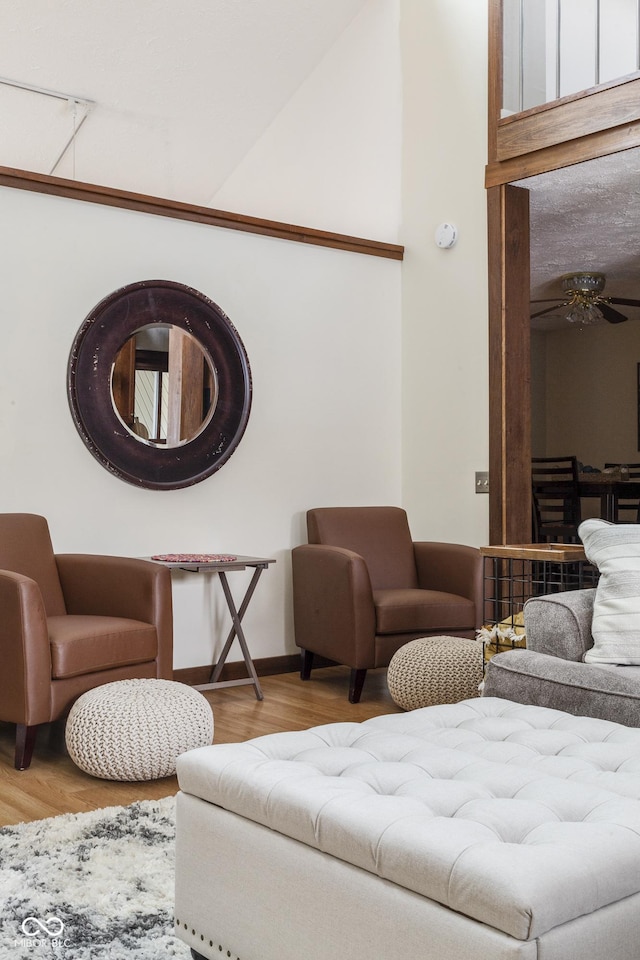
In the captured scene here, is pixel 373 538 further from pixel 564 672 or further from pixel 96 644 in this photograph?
pixel 564 672

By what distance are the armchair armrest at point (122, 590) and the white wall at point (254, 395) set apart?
337 millimetres

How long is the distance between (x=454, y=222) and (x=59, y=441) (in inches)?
96.3

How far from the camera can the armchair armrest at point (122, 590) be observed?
11.9 feet

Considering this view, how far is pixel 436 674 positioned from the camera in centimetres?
375

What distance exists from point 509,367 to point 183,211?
179cm

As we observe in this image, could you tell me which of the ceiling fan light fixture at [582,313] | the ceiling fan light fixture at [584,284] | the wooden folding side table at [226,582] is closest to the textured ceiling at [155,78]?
the ceiling fan light fixture at [584,284]

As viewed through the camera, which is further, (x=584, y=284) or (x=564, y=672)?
(x=584, y=284)

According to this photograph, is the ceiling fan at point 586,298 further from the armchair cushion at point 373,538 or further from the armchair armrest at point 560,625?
the armchair armrest at point 560,625

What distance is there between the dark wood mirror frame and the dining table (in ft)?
9.78

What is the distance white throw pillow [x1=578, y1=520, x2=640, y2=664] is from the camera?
2.61 metres

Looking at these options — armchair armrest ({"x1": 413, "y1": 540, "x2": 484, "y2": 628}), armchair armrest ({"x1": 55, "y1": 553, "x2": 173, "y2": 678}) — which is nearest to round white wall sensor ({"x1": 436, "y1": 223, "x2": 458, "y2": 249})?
armchair armrest ({"x1": 413, "y1": 540, "x2": 484, "y2": 628})

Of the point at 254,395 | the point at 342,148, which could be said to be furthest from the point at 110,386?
the point at 342,148

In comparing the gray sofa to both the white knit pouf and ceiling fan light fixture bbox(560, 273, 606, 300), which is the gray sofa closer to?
the white knit pouf

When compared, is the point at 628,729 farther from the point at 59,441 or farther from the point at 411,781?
the point at 59,441
